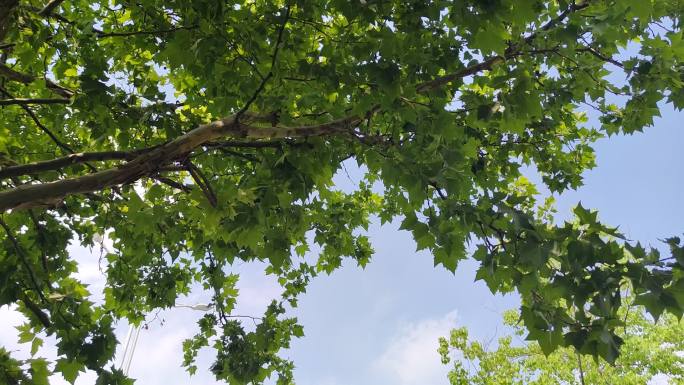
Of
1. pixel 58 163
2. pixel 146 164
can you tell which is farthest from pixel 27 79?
pixel 146 164

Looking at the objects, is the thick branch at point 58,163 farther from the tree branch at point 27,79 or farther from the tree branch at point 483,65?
the tree branch at point 483,65

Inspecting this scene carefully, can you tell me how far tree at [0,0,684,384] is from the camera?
8.91 ft

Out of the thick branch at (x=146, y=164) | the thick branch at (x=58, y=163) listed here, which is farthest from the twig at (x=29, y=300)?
the thick branch at (x=146, y=164)

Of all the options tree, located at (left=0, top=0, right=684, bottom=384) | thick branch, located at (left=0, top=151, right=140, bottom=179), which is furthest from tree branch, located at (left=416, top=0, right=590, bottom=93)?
thick branch, located at (left=0, top=151, right=140, bottom=179)

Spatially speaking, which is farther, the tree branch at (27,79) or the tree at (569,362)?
the tree at (569,362)

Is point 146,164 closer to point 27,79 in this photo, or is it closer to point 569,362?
point 27,79

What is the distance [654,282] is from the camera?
7.71 ft

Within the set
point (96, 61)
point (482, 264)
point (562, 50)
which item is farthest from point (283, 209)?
point (562, 50)

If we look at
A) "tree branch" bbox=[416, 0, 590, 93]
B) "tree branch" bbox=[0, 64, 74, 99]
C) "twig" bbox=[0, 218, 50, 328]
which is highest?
"tree branch" bbox=[0, 64, 74, 99]

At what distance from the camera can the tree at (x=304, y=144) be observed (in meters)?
2.71

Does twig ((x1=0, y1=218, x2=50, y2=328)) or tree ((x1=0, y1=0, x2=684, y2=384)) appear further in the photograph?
twig ((x1=0, y1=218, x2=50, y2=328))

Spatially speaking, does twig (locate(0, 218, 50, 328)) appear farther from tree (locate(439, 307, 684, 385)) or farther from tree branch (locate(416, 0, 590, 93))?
tree (locate(439, 307, 684, 385))

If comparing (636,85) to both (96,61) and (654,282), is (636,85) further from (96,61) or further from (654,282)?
(96,61)

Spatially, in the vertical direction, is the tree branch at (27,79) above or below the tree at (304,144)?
above
